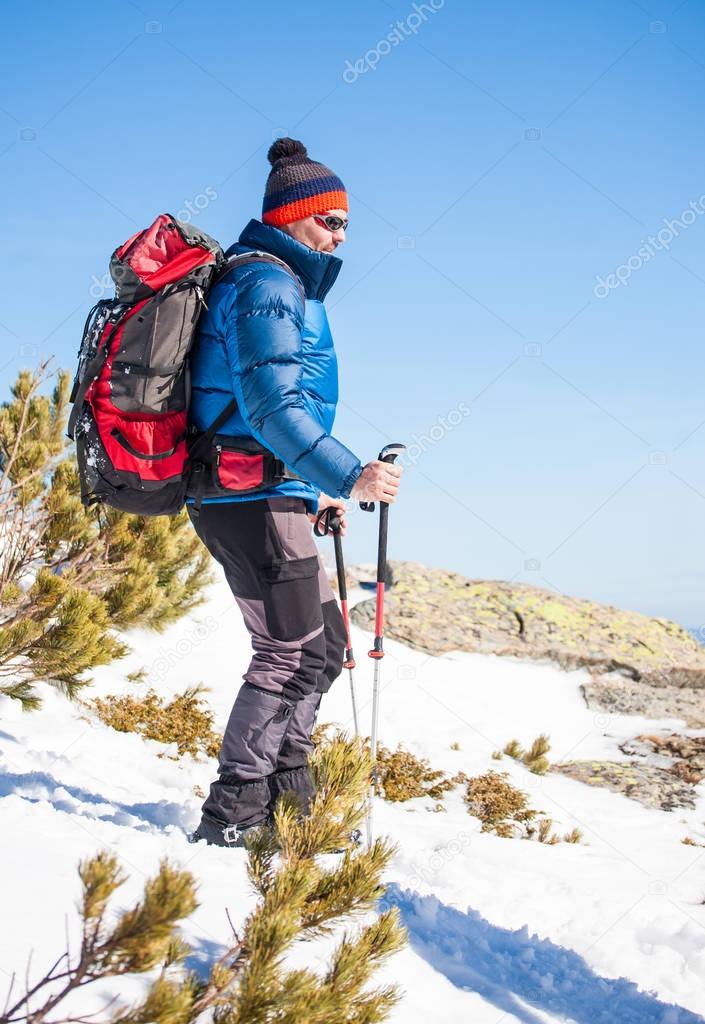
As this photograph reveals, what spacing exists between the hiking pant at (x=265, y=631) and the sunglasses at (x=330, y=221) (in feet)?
4.16

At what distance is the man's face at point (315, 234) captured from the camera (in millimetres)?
3652

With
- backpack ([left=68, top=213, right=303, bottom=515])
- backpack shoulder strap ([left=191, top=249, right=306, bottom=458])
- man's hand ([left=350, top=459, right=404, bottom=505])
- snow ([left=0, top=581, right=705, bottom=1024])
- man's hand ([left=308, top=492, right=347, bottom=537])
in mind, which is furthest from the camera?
man's hand ([left=308, top=492, right=347, bottom=537])

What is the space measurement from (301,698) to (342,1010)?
6.48ft

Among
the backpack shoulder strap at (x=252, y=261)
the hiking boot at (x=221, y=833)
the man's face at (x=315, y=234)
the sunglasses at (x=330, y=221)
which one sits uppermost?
the sunglasses at (x=330, y=221)

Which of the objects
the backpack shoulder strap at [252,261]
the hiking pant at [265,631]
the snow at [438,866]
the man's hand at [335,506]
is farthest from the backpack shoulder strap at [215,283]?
the snow at [438,866]

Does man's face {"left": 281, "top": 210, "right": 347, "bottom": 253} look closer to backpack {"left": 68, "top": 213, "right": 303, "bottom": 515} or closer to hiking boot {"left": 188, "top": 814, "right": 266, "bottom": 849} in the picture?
backpack {"left": 68, "top": 213, "right": 303, "bottom": 515}

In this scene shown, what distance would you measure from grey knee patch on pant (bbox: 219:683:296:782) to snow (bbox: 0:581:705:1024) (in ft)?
1.36

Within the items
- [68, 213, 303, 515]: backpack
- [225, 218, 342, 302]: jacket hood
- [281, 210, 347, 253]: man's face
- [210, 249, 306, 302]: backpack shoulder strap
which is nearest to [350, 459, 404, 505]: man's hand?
[68, 213, 303, 515]: backpack

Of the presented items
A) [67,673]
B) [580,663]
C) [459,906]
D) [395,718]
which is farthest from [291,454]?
[580,663]

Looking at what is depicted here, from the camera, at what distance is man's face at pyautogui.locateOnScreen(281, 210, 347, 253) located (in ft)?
12.0

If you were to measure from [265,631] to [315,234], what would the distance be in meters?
1.80

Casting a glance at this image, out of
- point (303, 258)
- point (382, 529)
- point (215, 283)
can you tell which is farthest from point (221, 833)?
point (303, 258)

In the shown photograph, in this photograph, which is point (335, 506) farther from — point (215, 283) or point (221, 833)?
point (221, 833)

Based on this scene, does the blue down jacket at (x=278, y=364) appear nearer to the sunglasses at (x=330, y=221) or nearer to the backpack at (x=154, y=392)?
the backpack at (x=154, y=392)
